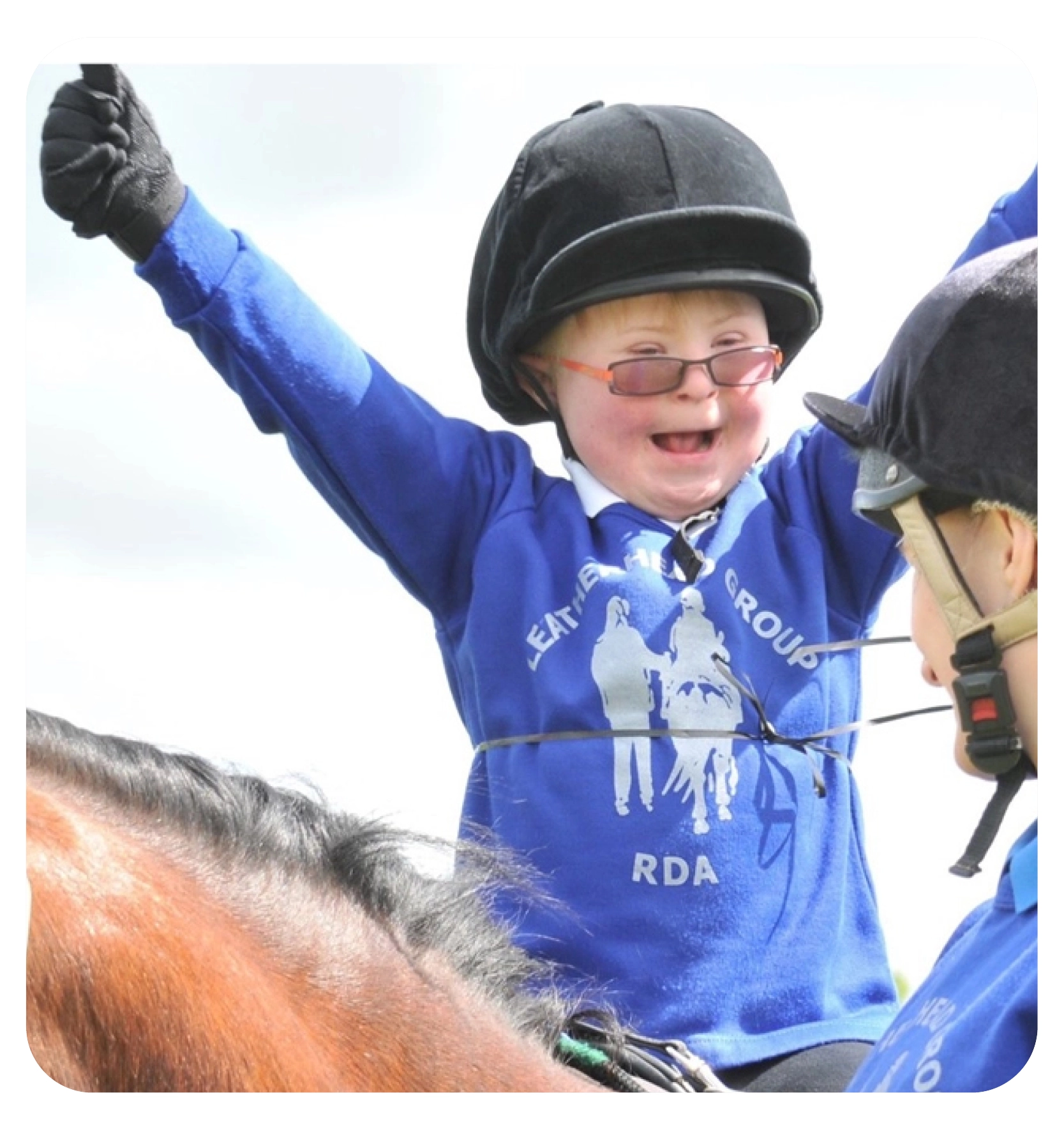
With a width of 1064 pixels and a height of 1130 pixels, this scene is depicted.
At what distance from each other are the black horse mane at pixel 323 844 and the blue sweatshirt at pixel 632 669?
226 mm

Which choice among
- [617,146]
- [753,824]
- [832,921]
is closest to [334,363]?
[617,146]

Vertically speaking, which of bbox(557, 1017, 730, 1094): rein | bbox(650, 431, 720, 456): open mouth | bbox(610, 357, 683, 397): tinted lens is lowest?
bbox(557, 1017, 730, 1094): rein

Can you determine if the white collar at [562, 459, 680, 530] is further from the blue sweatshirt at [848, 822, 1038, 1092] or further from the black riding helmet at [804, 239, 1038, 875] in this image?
the blue sweatshirt at [848, 822, 1038, 1092]

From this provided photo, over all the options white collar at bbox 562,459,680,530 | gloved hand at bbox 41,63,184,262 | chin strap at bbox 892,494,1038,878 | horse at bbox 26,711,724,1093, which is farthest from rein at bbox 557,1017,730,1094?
gloved hand at bbox 41,63,184,262

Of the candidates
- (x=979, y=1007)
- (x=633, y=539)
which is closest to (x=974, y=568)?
Answer: (x=979, y=1007)

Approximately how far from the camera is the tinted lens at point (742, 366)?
242 centimetres

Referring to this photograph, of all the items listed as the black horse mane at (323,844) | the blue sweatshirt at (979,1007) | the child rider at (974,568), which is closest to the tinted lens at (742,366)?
the child rider at (974,568)

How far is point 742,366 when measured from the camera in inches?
95.8

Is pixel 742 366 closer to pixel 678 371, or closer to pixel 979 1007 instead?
pixel 678 371

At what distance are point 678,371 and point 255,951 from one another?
114cm

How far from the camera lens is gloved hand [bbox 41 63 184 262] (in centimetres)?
218

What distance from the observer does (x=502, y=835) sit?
230 centimetres

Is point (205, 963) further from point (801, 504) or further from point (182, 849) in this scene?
point (801, 504)

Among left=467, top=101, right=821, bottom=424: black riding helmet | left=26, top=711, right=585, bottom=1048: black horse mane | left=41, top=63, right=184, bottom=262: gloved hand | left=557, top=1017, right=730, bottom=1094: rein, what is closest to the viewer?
left=26, top=711, right=585, bottom=1048: black horse mane
